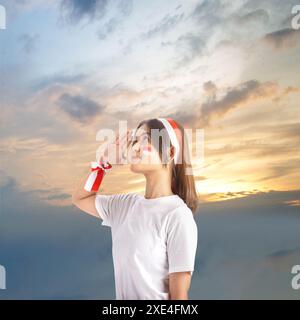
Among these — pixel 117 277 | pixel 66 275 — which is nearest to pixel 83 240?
pixel 66 275

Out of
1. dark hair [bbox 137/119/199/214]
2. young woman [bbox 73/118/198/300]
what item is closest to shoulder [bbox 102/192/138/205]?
young woman [bbox 73/118/198/300]

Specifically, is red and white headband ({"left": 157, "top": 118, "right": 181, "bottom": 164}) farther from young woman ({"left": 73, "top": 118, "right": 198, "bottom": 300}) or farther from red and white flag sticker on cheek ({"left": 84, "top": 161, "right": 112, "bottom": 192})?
red and white flag sticker on cheek ({"left": 84, "top": 161, "right": 112, "bottom": 192})

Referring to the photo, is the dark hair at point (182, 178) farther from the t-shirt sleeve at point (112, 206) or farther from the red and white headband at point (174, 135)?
the t-shirt sleeve at point (112, 206)

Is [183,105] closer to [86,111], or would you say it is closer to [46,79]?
[86,111]

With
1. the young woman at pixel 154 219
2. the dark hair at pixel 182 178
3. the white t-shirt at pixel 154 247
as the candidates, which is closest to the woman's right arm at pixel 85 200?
the young woman at pixel 154 219

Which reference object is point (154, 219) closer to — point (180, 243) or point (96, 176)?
point (180, 243)

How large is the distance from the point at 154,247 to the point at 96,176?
13.1 inches

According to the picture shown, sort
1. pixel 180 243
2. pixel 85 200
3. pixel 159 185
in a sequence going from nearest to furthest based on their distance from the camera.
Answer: pixel 180 243 < pixel 159 185 < pixel 85 200

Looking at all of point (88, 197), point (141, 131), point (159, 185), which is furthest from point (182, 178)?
point (88, 197)

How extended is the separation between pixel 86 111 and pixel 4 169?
1.28ft

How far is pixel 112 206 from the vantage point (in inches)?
76.9

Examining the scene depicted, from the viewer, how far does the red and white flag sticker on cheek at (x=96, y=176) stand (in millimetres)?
1946

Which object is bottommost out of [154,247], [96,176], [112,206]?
[154,247]
